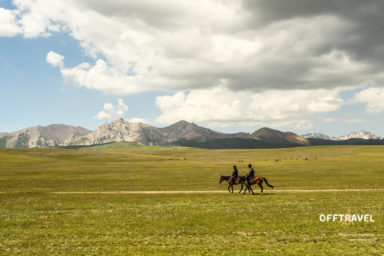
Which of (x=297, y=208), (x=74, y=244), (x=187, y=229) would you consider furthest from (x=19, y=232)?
(x=297, y=208)

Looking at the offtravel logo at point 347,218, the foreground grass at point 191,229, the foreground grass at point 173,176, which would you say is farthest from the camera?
the foreground grass at point 173,176

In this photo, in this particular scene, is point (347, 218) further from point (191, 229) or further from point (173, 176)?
point (173, 176)

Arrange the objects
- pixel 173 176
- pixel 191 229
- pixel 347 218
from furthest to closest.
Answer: pixel 173 176, pixel 347 218, pixel 191 229

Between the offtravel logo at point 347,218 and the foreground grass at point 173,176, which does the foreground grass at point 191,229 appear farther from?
the foreground grass at point 173,176

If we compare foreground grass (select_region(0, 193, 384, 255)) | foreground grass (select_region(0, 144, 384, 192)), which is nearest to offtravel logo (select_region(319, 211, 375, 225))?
foreground grass (select_region(0, 193, 384, 255))

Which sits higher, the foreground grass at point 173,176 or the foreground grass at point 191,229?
the foreground grass at point 191,229

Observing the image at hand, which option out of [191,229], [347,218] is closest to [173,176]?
[191,229]


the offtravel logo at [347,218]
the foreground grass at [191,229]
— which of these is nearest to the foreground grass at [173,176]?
the foreground grass at [191,229]

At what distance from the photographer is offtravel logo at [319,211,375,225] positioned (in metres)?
16.7

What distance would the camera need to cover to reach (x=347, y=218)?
17.3 meters

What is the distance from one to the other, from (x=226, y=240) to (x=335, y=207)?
1118 cm

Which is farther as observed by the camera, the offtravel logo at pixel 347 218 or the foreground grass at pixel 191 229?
the offtravel logo at pixel 347 218

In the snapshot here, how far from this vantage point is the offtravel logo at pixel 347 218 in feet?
54.8

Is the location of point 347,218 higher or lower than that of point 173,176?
higher
